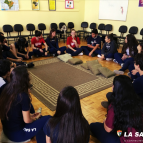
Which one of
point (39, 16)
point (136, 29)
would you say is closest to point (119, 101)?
point (136, 29)

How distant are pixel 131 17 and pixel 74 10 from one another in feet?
9.80

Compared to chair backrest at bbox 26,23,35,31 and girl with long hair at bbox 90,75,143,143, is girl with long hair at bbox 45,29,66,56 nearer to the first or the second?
chair backrest at bbox 26,23,35,31

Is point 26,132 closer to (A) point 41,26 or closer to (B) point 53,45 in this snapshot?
(B) point 53,45

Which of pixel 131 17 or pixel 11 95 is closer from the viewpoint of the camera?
pixel 11 95

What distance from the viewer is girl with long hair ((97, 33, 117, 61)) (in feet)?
15.5

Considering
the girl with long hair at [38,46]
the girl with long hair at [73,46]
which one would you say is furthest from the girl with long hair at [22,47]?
the girl with long hair at [73,46]

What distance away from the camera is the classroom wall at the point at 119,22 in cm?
615

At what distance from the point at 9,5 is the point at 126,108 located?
6.40m

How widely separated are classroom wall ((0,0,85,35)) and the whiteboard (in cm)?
128

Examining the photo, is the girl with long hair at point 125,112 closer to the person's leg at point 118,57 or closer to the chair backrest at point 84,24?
the person's leg at point 118,57

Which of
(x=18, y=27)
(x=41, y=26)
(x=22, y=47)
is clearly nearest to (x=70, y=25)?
(x=41, y=26)

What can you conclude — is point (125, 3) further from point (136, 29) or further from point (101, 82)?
point (101, 82)

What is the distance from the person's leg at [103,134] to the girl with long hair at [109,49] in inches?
133

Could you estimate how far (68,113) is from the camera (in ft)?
3.57
